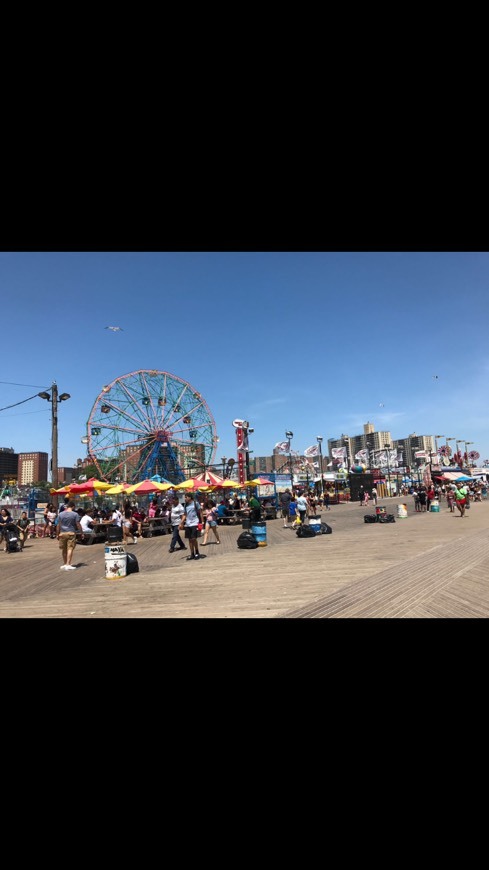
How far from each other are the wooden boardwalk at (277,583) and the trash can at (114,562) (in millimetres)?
210

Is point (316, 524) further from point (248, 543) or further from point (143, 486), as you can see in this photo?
point (143, 486)

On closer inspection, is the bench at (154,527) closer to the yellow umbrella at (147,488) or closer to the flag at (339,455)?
the yellow umbrella at (147,488)

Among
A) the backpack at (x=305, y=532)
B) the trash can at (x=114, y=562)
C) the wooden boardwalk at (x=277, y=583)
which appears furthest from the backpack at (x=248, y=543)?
the trash can at (x=114, y=562)

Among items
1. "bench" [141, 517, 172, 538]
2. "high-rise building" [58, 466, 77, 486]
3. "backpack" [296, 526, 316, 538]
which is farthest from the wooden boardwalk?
"high-rise building" [58, 466, 77, 486]

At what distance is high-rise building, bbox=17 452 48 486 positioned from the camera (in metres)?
119

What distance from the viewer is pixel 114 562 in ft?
29.0

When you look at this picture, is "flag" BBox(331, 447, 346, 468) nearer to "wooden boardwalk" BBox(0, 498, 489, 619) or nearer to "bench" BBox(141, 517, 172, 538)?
"bench" BBox(141, 517, 172, 538)
